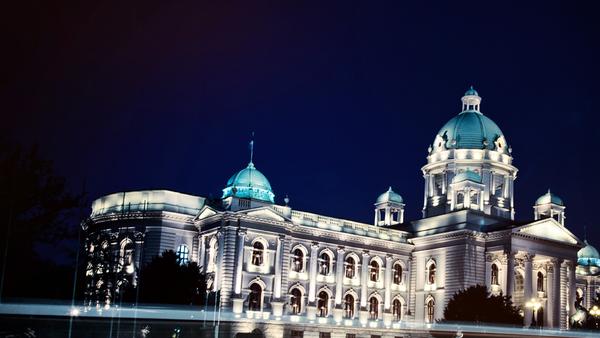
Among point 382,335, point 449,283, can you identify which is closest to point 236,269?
point 382,335

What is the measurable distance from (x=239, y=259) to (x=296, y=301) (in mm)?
9083

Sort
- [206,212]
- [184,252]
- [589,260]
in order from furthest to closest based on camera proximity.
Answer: [589,260] < [184,252] < [206,212]

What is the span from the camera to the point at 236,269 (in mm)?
67812

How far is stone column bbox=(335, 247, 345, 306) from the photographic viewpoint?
252 feet

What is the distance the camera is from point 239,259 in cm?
6806

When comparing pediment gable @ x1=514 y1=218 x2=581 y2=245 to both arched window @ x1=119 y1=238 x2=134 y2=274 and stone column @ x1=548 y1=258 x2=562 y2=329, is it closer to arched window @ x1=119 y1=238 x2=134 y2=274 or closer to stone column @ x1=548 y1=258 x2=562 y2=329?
stone column @ x1=548 y1=258 x2=562 y2=329

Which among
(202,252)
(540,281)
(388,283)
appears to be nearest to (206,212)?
(202,252)

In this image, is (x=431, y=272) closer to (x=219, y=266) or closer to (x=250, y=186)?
(x=250, y=186)

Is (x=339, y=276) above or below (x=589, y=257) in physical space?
below

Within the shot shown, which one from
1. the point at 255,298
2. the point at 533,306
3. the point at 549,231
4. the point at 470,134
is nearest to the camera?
the point at 255,298

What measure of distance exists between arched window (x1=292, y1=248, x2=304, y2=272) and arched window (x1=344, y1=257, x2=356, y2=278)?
593cm

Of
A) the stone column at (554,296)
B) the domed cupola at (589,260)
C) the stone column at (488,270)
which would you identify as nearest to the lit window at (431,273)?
the stone column at (488,270)

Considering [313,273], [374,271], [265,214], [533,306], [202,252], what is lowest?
[533,306]

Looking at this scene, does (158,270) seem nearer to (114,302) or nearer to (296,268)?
(114,302)
